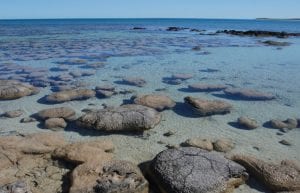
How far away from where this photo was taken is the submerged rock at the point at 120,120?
7.82 meters

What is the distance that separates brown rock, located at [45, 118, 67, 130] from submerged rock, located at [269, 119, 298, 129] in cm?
508

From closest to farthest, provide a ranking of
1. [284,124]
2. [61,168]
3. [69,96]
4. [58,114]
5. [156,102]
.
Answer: [61,168] < [284,124] < [58,114] < [156,102] < [69,96]

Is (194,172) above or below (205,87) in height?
above

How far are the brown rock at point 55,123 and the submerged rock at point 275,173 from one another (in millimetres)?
4174

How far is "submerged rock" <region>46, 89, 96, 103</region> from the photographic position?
34.0 ft

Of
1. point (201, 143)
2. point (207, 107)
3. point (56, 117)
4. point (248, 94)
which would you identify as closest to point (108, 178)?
point (201, 143)

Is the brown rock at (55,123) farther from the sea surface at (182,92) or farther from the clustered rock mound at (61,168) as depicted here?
the clustered rock mound at (61,168)

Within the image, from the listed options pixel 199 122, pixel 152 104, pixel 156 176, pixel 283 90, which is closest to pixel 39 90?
pixel 152 104

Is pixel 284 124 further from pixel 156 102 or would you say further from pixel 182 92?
pixel 182 92

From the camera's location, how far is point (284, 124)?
8609 mm

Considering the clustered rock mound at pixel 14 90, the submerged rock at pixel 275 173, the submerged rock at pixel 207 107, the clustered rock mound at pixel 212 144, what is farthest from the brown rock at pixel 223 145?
the clustered rock mound at pixel 14 90

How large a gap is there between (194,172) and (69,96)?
20.0 ft

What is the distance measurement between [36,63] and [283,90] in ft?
39.7

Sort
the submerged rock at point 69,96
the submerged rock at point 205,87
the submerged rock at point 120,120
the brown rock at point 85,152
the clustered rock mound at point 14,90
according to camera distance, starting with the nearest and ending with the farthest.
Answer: the brown rock at point 85,152
the submerged rock at point 120,120
the submerged rock at point 69,96
the clustered rock mound at point 14,90
the submerged rock at point 205,87
